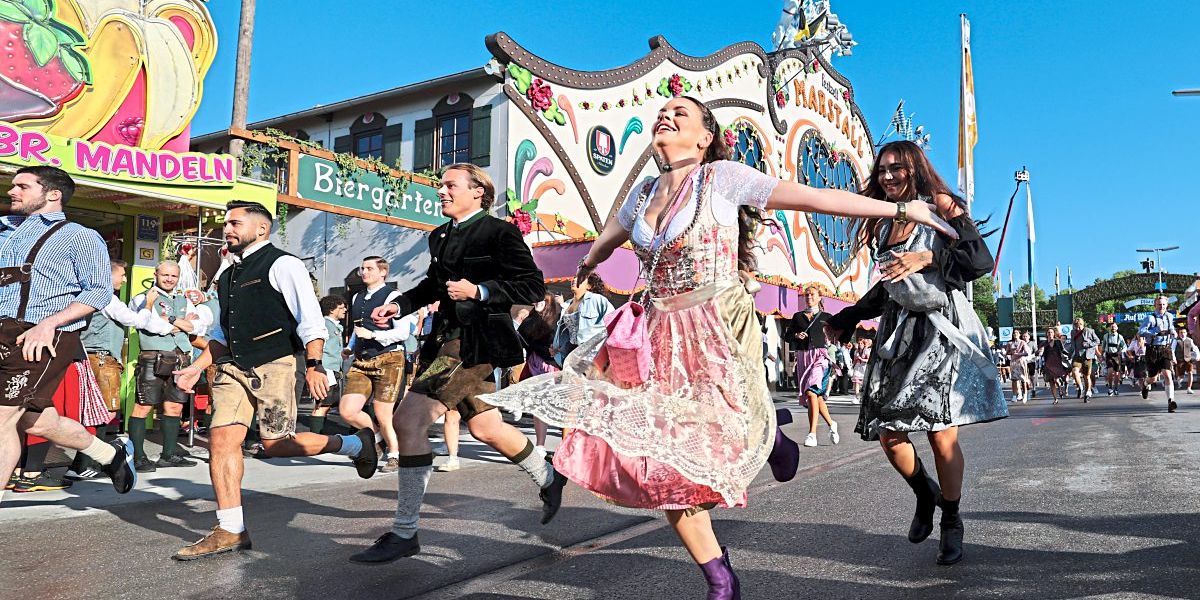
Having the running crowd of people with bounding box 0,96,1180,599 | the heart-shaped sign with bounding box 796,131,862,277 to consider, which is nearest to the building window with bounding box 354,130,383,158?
the running crowd of people with bounding box 0,96,1180,599

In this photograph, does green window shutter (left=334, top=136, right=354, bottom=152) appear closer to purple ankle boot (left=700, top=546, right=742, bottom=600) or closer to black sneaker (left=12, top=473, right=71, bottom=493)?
black sneaker (left=12, top=473, right=71, bottom=493)

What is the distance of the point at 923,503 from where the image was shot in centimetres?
390

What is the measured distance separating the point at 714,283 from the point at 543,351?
16.3 feet

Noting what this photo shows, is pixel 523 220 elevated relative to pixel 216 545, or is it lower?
elevated

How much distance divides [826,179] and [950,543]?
2772 centimetres

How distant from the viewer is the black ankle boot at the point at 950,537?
367 cm

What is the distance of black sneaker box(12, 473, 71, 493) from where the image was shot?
610 centimetres

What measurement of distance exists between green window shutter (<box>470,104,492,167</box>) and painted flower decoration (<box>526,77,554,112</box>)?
2.98 feet

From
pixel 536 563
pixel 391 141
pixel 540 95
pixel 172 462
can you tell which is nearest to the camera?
pixel 536 563

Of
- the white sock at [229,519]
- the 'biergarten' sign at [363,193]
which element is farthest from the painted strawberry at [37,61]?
the white sock at [229,519]

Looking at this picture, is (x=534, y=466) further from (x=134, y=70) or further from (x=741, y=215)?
(x=134, y=70)

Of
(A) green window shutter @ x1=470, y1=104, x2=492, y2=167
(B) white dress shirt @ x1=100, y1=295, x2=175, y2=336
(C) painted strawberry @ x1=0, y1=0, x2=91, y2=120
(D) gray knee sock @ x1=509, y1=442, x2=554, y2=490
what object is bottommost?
(D) gray knee sock @ x1=509, y1=442, x2=554, y2=490

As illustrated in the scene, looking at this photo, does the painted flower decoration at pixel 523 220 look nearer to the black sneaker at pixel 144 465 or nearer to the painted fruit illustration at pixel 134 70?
the painted fruit illustration at pixel 134 70

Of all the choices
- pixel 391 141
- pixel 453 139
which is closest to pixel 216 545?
pixel 453 139
